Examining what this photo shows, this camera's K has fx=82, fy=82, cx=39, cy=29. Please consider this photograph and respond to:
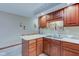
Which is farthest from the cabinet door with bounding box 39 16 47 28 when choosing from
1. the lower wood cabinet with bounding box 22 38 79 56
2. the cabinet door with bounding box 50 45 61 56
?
the cabinet door with bounding box 50 45 61 56

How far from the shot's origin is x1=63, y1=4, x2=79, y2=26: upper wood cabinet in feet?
5.04

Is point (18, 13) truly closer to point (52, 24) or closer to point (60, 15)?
point (52, 24)

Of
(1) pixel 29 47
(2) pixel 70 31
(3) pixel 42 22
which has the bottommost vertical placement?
(1) pixel 29 47

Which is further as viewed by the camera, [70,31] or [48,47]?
[70,31]

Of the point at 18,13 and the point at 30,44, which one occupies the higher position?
the point at 18,13

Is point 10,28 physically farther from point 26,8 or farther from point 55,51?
point 55,51

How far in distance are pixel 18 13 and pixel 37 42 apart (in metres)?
0.53

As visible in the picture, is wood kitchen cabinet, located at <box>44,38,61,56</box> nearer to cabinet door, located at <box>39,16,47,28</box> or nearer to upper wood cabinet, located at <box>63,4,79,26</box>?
cabinet door, located at <box>39,16,47,28</box>

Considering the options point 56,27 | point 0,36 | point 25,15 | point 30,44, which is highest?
point 25,15

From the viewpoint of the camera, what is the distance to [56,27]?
135cm

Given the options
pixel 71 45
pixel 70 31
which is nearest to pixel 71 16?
pixel 70 31

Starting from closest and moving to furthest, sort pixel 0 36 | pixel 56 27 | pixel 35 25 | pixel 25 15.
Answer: pixel 0 36
pixel 25 15
pixel 35 25
pixel 56 27

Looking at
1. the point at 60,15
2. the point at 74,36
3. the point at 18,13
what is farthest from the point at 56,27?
the point at 18,13

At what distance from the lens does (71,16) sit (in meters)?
1.63
